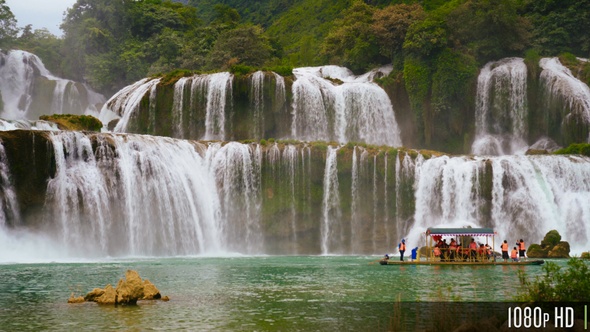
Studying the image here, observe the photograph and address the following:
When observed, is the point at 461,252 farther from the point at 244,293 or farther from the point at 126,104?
the point at 126,104

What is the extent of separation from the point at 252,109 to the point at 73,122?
1349 centimetres

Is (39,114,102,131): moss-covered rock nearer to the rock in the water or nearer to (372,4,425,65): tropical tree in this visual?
(372,4,425,65): tropical tree

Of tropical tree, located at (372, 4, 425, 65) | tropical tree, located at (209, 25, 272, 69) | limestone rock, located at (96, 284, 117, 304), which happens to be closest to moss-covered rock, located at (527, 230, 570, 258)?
tropical tree, located at (372, 4, 425, 65)

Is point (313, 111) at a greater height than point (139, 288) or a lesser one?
greater

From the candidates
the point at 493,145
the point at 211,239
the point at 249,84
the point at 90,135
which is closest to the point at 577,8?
the point at 493,145

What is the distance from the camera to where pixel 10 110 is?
Result: 70.2 metres

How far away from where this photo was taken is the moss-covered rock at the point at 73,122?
47281 millimetres

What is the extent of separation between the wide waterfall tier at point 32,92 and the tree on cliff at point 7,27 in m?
1.39

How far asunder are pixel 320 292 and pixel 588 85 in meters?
40.3

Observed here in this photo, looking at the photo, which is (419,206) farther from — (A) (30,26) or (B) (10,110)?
(A) (30,26)

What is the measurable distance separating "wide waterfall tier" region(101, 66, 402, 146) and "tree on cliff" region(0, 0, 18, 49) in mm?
22110

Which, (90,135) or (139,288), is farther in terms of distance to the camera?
(90,135)

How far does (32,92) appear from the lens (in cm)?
7119

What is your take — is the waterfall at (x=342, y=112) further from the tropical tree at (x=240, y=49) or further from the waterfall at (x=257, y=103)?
the tropical tree at (x=240, y=49)
